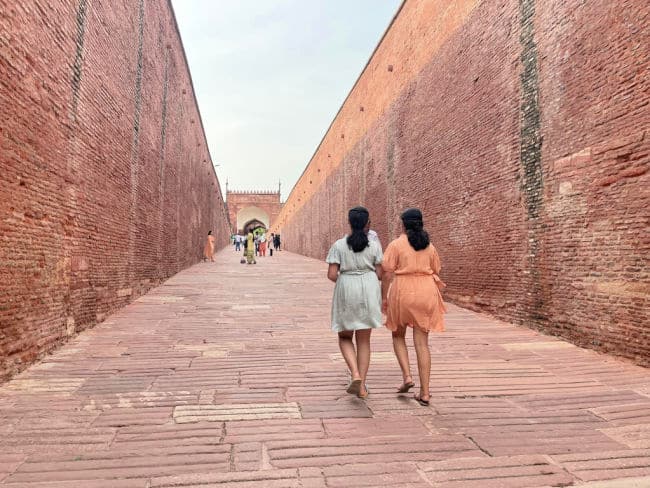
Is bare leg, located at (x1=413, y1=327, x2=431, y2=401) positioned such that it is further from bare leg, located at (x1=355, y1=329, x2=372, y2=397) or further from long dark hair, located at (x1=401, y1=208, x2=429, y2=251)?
long dark hair, located at (x1=401, y1=208, x2=429, y2=251)

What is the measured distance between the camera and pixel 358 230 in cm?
347

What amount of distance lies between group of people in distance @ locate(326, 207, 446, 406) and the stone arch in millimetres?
60808

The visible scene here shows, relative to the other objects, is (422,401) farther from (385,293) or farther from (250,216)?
(250,216)

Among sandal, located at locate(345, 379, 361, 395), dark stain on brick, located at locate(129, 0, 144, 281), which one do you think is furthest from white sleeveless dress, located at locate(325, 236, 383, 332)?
dark stain on brick, located at locate(129, 0, 144, 281)

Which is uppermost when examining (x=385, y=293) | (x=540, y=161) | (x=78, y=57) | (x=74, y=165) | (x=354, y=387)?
(x=78, y=57)

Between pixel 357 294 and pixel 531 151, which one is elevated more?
pixel 531 151

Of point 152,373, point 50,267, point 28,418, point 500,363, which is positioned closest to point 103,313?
point 50,267

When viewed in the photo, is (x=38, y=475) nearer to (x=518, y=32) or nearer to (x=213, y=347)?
(x=213, y=347)

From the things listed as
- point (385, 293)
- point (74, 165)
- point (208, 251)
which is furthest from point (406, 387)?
point (208, 251)

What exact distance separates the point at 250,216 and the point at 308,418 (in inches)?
2498

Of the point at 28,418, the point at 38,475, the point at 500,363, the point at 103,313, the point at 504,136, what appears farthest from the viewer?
the point at 504,136

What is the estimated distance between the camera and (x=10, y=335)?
3.75 meters

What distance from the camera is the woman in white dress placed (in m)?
3.35

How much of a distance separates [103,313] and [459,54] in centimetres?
754
